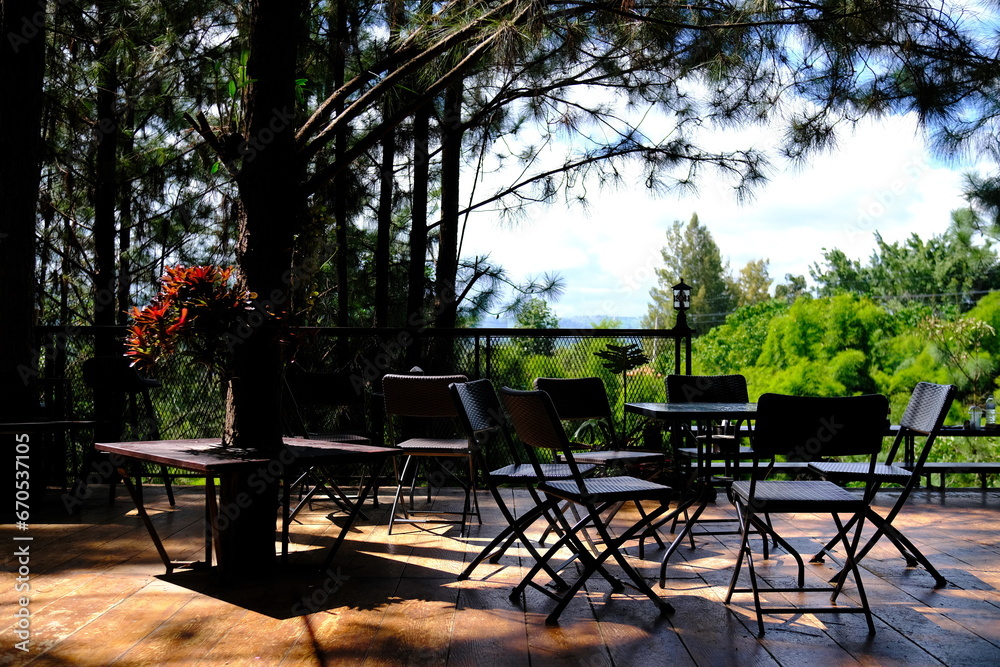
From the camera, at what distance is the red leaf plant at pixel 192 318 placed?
10.3 feet

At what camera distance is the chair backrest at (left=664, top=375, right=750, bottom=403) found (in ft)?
15.9

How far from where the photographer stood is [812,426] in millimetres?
2891

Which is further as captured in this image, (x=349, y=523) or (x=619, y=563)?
(x=349, y=523)

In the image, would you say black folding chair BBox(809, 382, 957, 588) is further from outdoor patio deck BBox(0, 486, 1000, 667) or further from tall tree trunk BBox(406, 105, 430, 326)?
tall tree trunk BBox(406, 105, 430, 326)

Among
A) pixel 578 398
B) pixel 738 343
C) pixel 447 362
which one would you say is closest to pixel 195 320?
pixel 578 398

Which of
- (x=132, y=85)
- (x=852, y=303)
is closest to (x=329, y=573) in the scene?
(x=132, y=85)

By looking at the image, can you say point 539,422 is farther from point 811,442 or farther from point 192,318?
point 192,318

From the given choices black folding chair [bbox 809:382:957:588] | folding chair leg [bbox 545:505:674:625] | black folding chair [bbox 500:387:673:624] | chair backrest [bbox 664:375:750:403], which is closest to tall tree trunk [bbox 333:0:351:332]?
chair backrest [bbox 664:375:750:403]

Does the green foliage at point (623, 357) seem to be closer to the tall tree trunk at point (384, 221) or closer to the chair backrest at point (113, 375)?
the chair backrest at point (113, 375)

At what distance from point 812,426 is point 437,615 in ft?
4.68

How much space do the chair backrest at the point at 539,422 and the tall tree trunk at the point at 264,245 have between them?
1011mm

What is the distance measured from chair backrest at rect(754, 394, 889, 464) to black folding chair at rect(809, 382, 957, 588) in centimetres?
38

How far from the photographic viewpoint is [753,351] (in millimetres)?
34438

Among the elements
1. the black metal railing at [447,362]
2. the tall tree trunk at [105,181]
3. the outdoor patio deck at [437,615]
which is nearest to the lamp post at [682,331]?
the black metal railing at [447,362]
